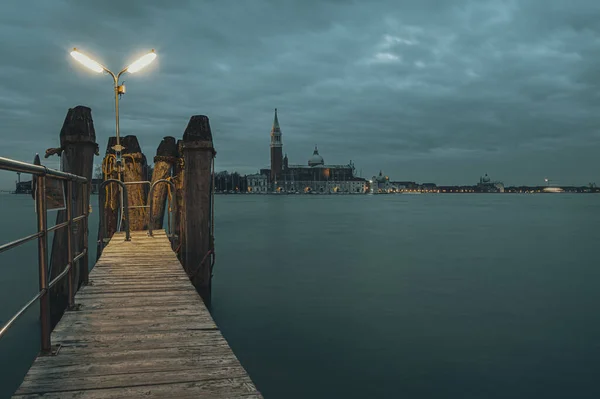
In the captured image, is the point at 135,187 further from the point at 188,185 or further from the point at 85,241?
the point at 85,241

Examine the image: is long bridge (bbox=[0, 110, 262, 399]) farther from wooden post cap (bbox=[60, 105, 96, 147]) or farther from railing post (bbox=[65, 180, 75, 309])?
wooden post cap (bbox=[60, 105, 96, 147])

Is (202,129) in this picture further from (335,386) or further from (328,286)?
(328,286)

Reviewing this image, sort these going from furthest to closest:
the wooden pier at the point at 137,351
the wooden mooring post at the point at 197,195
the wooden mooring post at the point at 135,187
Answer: the wooden mooring post at the point at 135,187, the wooden mooring post at the point at 197,195, the wooden pier at the point at 137,351

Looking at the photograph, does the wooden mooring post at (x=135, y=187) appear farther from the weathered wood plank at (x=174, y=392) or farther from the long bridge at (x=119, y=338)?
the weathered wood plank at (x=174, y=392)

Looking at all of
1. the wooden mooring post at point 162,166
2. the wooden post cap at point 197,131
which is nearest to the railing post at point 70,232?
the wooden post cap at point 197,131

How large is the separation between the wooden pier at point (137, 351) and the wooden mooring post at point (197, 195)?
3521 millimetres

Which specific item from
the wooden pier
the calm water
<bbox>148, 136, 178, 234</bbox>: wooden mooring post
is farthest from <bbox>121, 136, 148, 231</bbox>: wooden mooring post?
the wooden pier

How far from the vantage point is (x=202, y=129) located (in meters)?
10.2

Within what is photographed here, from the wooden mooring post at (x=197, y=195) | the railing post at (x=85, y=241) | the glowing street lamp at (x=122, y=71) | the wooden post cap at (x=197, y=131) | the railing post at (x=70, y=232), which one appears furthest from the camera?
the glowing street lamp at (x=122, y=71)

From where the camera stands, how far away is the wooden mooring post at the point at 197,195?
995cm

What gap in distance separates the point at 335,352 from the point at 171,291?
A: 485 cm

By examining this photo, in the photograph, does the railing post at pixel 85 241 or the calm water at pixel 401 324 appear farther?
the calm water at pixel 401 324

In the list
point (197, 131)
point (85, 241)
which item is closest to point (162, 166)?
point (197, 131)

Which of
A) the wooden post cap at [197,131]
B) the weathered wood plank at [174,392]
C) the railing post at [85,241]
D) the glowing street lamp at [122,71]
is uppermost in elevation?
the glowing street lamp at [122,71]
